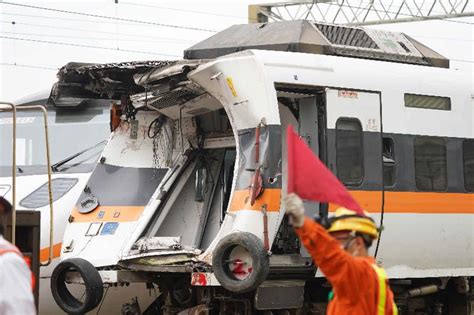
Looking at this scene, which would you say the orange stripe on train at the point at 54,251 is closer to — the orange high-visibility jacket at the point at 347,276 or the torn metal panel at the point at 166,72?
the torn metal panel at the point at 166,72

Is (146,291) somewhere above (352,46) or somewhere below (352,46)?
below

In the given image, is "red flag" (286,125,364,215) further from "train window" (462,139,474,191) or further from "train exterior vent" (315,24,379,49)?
"train window" (462,139,474,191)

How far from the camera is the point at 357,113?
38.5 feet

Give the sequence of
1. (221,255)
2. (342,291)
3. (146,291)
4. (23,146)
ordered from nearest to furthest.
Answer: (342,291)
(221,255)
(146,291)
(23,146)

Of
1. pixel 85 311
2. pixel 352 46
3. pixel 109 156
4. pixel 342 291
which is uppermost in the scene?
pixel 352 46

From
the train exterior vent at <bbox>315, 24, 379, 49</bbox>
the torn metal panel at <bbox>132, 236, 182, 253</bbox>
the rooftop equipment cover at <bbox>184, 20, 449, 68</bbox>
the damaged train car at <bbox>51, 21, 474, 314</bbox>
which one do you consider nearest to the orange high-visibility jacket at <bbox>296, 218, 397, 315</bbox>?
the damaged train car at <bbox>51, 21, 474, 314</bbox>

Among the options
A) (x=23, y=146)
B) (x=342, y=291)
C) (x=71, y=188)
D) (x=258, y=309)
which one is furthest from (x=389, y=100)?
(x=342, y=291)

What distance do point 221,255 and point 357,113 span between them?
7.43 feet

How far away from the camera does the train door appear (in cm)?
1148

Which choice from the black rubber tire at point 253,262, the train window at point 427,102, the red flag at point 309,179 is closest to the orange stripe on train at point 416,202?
the train window at point 427,102

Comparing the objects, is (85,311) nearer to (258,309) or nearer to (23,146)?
(258,309)

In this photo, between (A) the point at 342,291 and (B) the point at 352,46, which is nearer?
(A) the point at 342,291

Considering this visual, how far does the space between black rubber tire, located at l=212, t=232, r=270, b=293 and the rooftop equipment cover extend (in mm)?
2432

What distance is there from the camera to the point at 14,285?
584 centimetres
